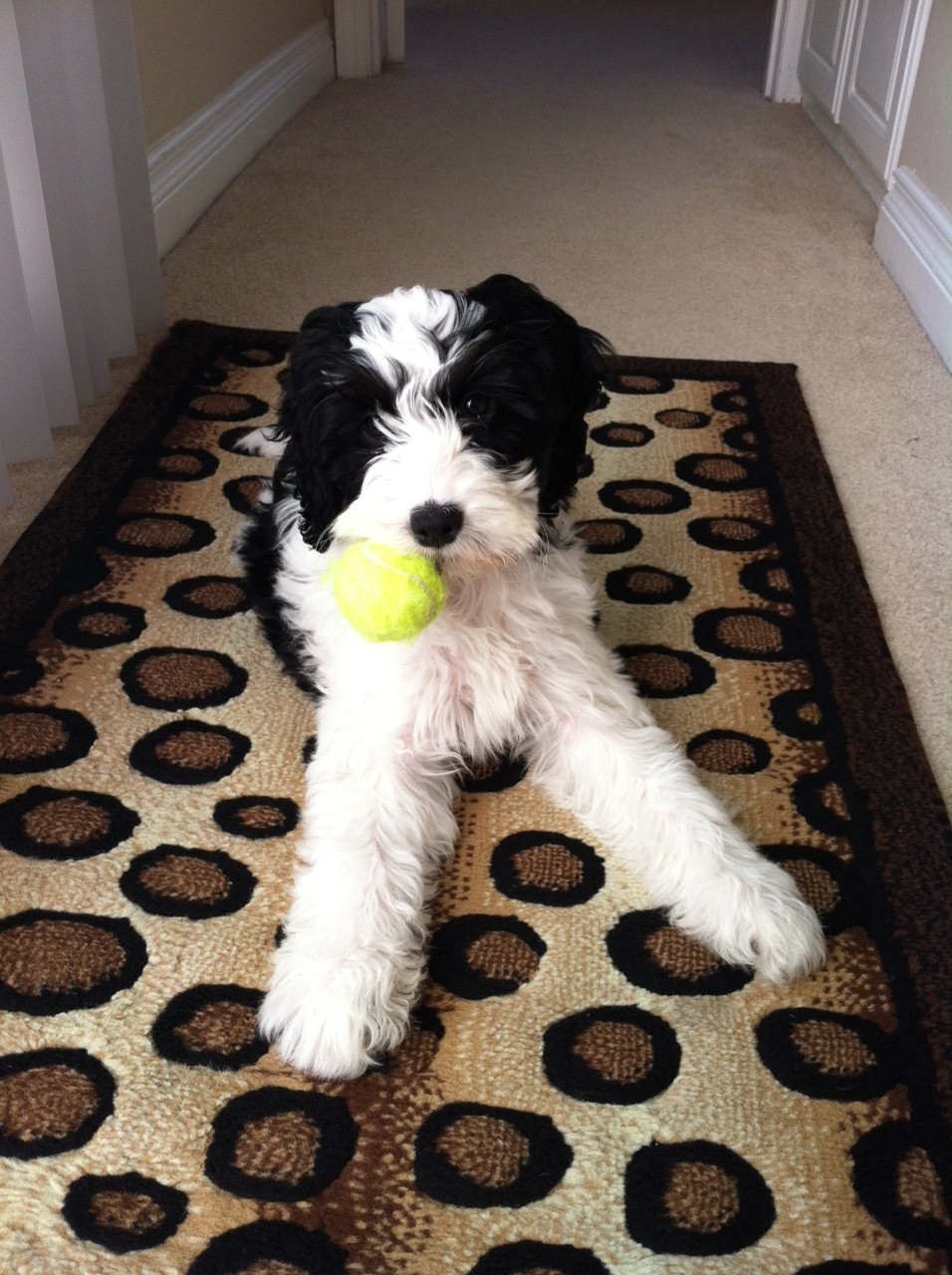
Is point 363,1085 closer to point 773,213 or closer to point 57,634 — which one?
point 57,634

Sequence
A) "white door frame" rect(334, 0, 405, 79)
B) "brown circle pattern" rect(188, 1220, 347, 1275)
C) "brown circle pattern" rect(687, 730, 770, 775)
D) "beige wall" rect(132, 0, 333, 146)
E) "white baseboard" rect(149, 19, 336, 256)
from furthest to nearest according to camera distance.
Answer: "white door frame" rect(334, 0, 405, 79), "white baseboard" rect(149, 19, 336, 256), "beige wall" rect(132, 0, 333, 146), "brown circle pattern" rect(687, 730, 770, 775), "brown circle pattern" rect(188, 1220, 347, 1275)

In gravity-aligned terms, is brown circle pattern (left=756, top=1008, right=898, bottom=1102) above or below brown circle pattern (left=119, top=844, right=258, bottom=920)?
above

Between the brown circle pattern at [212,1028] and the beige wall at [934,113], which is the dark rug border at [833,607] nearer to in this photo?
the brown circle pattern at [212,1028]

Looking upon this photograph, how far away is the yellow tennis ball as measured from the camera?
130 centimetres

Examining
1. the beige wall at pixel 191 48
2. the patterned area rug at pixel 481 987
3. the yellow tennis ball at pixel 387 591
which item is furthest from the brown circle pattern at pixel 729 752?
the beige wall at pixel 191 48

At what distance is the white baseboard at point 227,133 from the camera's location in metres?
3.22

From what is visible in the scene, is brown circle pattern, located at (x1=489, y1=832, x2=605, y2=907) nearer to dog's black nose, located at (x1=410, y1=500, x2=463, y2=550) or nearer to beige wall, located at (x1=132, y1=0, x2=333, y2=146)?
dog's black nose, located at (x1=410, y1=500, x2=463, y2=550)

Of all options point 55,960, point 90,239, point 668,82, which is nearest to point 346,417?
point 55,960

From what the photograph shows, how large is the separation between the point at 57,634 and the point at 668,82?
4398mm

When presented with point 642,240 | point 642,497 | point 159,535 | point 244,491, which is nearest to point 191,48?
point 642,240

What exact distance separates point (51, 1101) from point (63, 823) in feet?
1.33

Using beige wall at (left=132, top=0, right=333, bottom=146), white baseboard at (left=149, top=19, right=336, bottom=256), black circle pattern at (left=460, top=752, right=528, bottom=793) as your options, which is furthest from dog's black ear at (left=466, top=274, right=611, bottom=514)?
beige wall at (left=132, top=0, right=333, bottom=146)

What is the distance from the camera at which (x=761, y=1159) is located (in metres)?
1.09

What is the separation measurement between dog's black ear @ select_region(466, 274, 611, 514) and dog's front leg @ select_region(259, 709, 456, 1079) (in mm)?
374
